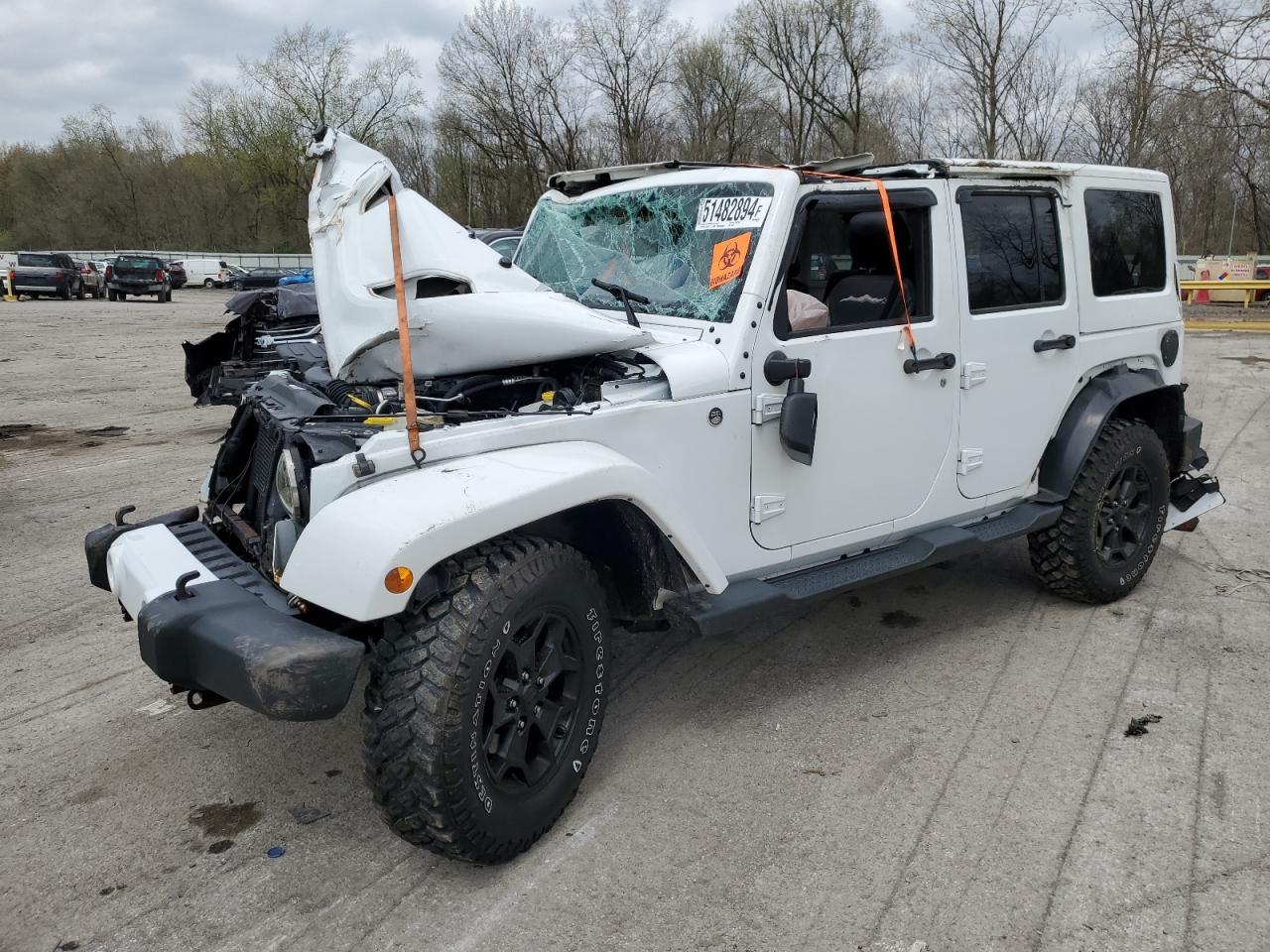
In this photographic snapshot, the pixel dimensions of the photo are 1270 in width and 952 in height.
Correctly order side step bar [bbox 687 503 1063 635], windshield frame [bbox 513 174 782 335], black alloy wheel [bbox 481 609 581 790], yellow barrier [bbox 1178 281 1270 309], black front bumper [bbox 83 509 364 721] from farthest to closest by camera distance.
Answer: yellow barrier [bbox 1178 281 1270 309] < windshield frame [bbox 513 174 782 335] < side step bar [bbox 687 503 1063 635] < black alloy wheel [bbox 481 609 581 790] < black front bumper [bbox 83 509 364 721]

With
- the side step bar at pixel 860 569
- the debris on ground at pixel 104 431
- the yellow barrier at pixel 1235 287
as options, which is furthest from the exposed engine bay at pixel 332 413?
the yellow barrier at pixel 1235 287

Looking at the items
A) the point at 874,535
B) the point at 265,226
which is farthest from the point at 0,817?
the point at 265,226

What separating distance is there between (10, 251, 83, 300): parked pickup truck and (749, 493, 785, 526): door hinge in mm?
34961

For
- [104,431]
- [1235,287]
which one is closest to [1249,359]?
[1235,287]

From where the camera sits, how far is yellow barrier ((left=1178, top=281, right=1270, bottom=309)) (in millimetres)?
23641

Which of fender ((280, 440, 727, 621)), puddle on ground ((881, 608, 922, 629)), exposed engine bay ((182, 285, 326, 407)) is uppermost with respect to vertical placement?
exposed engine bay ((182, 285, 326, 407))

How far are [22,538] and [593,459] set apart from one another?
4.93 metres

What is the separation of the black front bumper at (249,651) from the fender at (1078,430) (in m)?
3.40

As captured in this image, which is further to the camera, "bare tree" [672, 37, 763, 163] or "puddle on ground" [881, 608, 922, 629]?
"bare tree" [672, 37, 763, 163]

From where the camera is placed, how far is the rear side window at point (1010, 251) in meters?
4.10

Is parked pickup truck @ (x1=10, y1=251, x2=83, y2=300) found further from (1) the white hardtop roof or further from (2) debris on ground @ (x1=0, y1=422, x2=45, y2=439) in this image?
(1) the white hardtop roof

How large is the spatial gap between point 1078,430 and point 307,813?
3.71 m

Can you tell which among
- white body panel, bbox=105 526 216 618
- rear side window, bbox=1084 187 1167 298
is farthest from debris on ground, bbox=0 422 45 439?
rear side window, bbox=1084 187 1167 298

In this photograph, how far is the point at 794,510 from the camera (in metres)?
3.58
